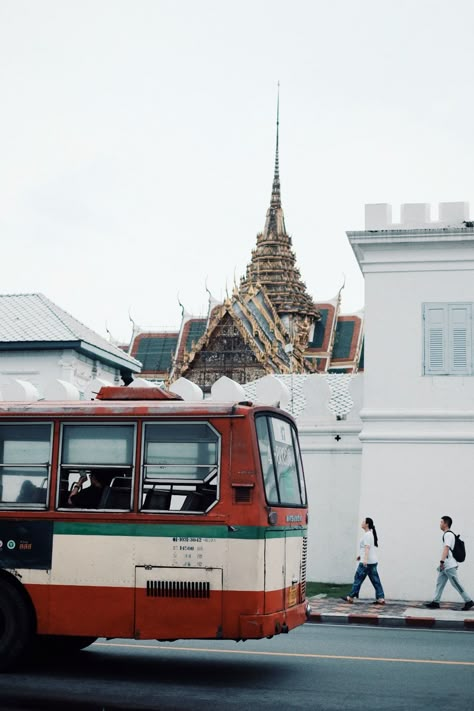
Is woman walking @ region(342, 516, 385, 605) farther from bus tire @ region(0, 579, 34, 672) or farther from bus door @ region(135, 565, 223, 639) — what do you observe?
bus tire @ region(0, 579, 34, 672)

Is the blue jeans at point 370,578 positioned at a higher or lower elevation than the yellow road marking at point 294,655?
higher

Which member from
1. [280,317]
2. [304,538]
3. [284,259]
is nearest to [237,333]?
[280,317]

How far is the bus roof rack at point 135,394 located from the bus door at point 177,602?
1.72 m

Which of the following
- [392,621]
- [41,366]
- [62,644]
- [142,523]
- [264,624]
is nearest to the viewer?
[264,624]

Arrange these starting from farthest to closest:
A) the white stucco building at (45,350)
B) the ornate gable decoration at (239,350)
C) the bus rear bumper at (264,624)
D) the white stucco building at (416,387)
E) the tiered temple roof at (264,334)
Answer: the tiered temple roof at (264,334)
the ornate gable decoration at (239,350)
the white stucco building at (45,350)
the white stucco building at (416,387)
the bus rear bumper at (264,624)

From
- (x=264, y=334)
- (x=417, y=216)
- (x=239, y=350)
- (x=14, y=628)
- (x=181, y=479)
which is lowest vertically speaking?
(x=14, y=628)

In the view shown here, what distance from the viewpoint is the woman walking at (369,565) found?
55.5 feet

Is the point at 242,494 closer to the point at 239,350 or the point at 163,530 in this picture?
the point at 163,530

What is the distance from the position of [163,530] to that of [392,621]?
21.4 ft

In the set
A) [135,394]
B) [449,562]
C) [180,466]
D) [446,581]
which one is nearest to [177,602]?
[180,466]

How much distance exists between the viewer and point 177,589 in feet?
31.4

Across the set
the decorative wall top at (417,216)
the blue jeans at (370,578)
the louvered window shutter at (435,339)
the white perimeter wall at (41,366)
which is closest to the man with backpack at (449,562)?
the blue jeans at (370,578)

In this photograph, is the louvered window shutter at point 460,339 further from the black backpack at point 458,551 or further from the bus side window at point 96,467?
the bus side window at point 96,467

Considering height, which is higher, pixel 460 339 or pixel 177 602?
pixel 460 339
